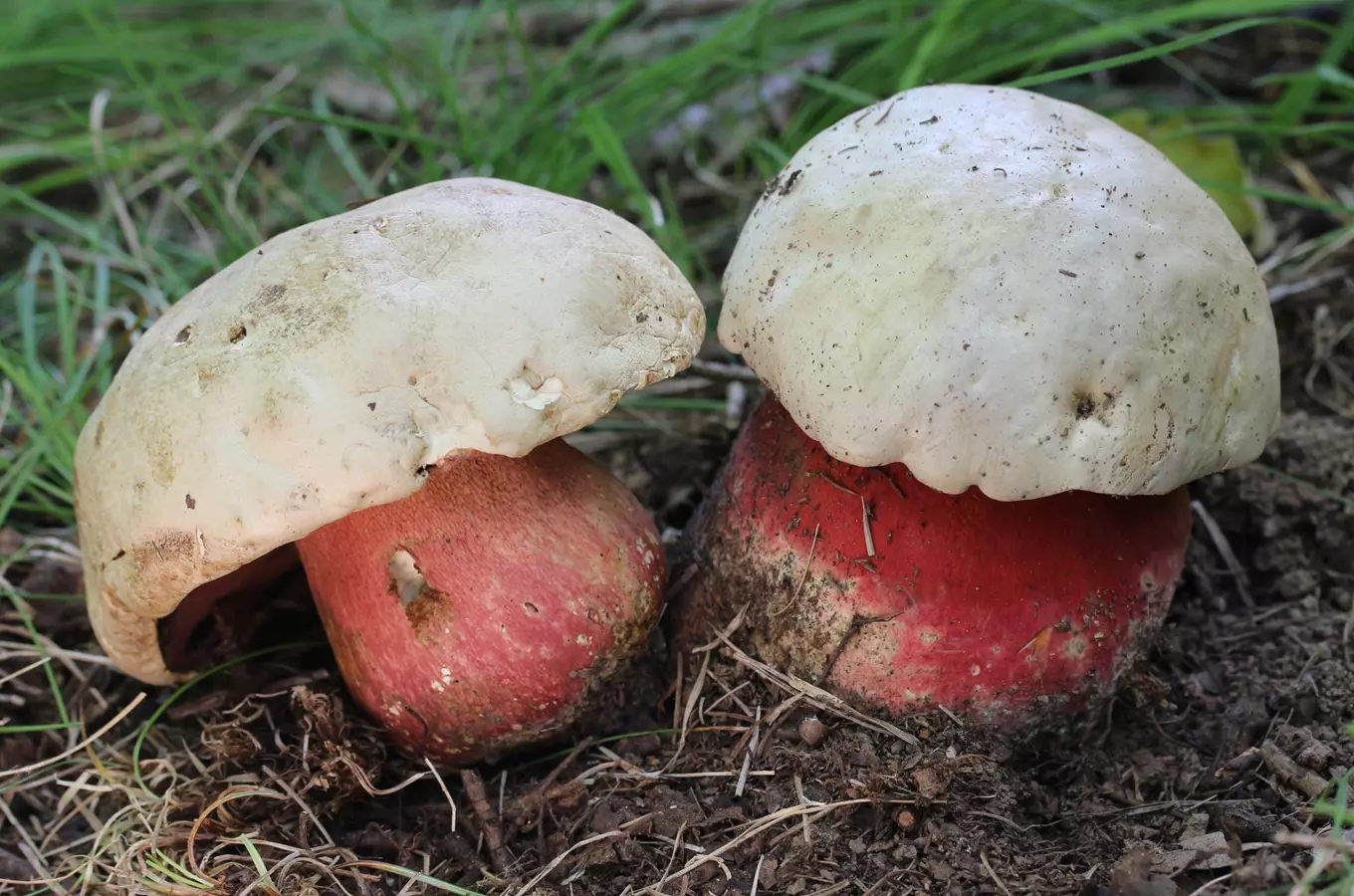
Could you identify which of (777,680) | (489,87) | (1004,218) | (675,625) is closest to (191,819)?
(675,625)

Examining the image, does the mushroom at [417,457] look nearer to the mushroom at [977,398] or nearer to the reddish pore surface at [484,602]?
the reddish pore surface at [484,602]

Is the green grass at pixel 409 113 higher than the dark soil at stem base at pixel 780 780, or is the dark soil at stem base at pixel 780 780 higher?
the green grass at pixel 409 113

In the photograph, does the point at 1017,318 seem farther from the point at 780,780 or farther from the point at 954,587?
the point at 780,780

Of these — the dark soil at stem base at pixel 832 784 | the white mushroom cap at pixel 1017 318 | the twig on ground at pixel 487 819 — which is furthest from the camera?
the twig on ground at pixel 487 819

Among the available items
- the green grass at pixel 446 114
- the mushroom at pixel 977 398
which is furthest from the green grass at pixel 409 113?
the mushroom at pixel 977 398

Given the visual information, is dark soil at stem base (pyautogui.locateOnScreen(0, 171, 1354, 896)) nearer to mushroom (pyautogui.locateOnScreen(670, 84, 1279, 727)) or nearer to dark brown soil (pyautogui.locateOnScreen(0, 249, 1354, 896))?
dark brown soil (pyautogui.locateOnScreen(0, 249, 1354, 896))

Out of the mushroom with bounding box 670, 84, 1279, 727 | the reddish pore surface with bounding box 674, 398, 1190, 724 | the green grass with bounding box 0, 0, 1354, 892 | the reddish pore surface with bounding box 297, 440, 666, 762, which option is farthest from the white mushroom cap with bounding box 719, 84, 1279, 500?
the green grass with bounding box 0, 0, 1354, 892

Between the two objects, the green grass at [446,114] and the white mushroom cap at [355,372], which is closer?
the white mushroom cap at [355,372]
